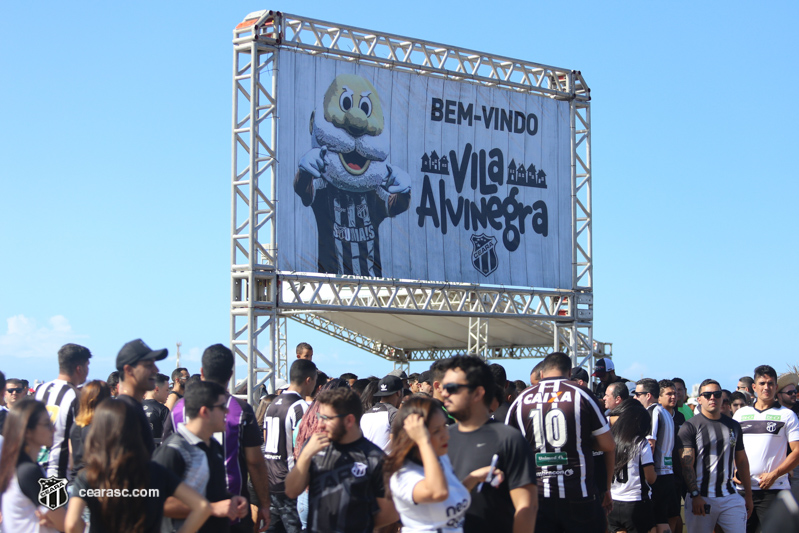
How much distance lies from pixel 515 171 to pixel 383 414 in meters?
12.5

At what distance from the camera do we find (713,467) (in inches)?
310

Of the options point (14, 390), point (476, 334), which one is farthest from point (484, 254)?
point (14, 390)

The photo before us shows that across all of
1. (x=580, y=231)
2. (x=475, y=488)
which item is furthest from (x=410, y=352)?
(x=475, y=488)

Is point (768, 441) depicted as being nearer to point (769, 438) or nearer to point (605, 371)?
point (769, 438)

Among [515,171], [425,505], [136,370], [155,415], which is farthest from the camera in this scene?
[515,171]

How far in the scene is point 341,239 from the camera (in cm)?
1700

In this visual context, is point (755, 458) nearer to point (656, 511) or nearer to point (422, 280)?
point (656, 511)

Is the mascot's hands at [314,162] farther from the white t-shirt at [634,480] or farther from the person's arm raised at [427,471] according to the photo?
the person's arm raised at [427,471]

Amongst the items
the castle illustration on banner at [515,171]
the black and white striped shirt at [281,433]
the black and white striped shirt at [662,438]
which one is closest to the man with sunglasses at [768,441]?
the black and white striped shirt at [662,438]

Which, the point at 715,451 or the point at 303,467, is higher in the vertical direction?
the point at 303,467

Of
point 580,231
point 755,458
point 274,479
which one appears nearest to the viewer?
point 274,479

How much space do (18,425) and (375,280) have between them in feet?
42.7

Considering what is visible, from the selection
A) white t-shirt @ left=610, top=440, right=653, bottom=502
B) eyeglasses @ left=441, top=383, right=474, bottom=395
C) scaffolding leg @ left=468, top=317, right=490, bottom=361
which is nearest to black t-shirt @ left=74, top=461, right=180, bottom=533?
eyeglasses @ left=441, top=383, right=474, bottom=395

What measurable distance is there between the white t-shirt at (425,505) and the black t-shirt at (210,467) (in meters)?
1.03
